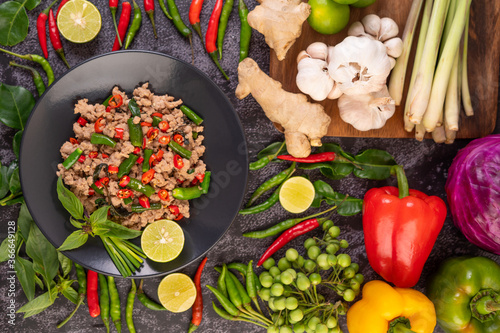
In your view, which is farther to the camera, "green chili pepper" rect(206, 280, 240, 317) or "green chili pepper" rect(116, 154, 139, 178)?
"green chili pepper" rect(206, 280, 240, 317)

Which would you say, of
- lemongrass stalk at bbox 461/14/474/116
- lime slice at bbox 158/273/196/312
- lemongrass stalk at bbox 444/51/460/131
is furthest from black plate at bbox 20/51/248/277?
lemongrass stalk at bbox 461/14/474/116

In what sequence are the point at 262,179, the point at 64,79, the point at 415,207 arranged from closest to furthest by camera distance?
the point at 64,79 → the point at 415,207 → the point at 262,179

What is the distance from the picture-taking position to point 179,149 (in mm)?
2055

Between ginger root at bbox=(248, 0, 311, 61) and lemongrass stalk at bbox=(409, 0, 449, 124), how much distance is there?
70 centimetres

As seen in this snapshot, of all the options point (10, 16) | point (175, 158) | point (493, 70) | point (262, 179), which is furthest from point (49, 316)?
point (493, 70)

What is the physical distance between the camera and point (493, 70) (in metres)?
2.25

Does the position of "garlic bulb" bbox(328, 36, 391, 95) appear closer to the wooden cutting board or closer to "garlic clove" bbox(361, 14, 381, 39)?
"garlic clove" bbox(361, 14, 381, 39)

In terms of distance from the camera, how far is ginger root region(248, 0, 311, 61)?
2.00 meters

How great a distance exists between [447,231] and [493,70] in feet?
3.44

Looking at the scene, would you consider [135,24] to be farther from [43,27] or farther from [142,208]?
[142,208]

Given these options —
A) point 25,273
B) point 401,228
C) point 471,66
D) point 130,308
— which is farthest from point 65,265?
point 471,66

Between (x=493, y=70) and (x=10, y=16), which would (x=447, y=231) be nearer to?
(x=493, y=70)

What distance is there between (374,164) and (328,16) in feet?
3.09

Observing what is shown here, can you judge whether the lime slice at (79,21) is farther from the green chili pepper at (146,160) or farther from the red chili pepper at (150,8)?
the green chili pepper at (146,160)
